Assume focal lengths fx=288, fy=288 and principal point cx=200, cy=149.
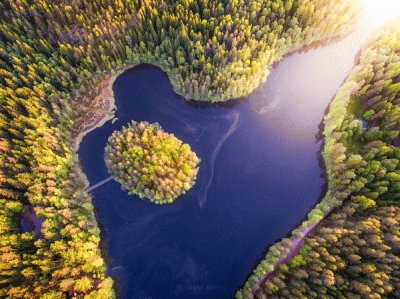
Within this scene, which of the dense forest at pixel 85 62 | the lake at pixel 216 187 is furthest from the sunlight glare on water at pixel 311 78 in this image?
the dense forest at pixel 85 62

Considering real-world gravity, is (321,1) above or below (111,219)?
above

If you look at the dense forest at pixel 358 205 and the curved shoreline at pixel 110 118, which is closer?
the dense forest at pixel 358 205

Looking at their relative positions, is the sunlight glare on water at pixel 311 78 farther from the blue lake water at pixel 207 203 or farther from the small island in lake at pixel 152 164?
the small island in lake at pixel 152 164

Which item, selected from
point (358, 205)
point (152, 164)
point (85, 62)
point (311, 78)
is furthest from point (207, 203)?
point (85, 62)

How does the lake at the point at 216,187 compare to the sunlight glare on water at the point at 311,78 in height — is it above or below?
below

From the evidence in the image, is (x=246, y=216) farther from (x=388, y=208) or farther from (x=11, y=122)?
(x=11, y=122)

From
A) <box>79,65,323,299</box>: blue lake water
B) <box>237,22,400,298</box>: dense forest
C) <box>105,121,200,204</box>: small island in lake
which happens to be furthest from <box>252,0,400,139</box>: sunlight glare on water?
<box>105,121,200,204</box>: small island in lake

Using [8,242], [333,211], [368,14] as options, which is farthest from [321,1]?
[8,242]

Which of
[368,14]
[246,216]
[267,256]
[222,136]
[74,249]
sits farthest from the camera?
[368,14]
